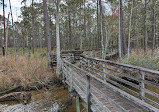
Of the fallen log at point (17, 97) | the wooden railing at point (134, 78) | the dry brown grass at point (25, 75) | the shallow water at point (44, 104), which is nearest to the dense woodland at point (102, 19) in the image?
the dry brown grass at point (25, 75)

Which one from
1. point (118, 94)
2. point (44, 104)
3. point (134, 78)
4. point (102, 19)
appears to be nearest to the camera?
point (118, 94)

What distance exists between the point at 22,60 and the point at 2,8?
7122mm

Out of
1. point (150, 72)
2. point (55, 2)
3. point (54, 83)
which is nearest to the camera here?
point (150, 72)

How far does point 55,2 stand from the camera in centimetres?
768

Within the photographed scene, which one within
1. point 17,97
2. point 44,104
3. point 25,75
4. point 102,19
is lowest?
point 44,104

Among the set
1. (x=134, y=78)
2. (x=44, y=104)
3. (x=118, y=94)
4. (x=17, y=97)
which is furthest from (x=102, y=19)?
(x=118, y=94)

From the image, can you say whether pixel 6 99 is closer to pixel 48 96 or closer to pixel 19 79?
pixel 19 79

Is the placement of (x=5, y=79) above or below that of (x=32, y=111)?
above

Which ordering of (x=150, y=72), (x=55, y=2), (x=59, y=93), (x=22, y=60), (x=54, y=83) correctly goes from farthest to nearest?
(x=22, y=60) → (x=54, y=83) → (x=55, y=2) → (x=59, y=93) → (x=150, y=72)

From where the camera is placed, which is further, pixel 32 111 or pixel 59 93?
pixel 59 93

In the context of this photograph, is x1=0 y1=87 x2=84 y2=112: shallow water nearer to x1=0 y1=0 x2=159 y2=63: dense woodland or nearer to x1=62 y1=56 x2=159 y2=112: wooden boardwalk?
x1=62 y1=56 x2=159 y2=112: wooden boardwalk

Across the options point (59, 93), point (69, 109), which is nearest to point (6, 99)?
point (59, 93)

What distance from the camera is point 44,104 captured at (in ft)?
19.4

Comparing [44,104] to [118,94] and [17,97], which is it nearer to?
[17,97]
